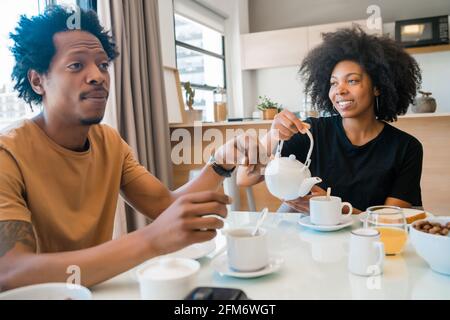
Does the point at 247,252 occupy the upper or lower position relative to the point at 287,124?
lower

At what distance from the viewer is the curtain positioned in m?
2.54

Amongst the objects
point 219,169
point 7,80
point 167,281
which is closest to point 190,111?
point 7,80

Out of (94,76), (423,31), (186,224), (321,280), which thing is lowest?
(321,280)

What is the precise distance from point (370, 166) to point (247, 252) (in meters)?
0.95

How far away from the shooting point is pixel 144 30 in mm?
2852

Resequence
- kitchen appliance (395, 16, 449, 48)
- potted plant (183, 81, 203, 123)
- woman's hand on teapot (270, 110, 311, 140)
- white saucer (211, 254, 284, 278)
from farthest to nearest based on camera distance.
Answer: kitchen appliance (395, 16, 449, 48) → potted plant (183, 81, 203, 123) → woman's hand on teapot (270, 110, 311, 140) → white saucer (211, 254, 284, 278)

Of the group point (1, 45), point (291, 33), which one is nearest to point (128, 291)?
point (1, 45)

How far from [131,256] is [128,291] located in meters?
0.06

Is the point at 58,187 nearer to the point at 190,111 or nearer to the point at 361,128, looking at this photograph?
the point at 361,128

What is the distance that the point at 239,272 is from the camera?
0.77 metres

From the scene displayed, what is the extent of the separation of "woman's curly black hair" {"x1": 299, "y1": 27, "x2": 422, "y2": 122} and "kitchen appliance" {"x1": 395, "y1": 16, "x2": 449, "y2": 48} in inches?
100

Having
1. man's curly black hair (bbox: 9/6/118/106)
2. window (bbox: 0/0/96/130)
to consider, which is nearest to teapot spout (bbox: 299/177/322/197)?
man's curly black hair (bbox: 9/6/118/106)

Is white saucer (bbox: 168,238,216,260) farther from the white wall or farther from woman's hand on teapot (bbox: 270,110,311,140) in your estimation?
the white wall
